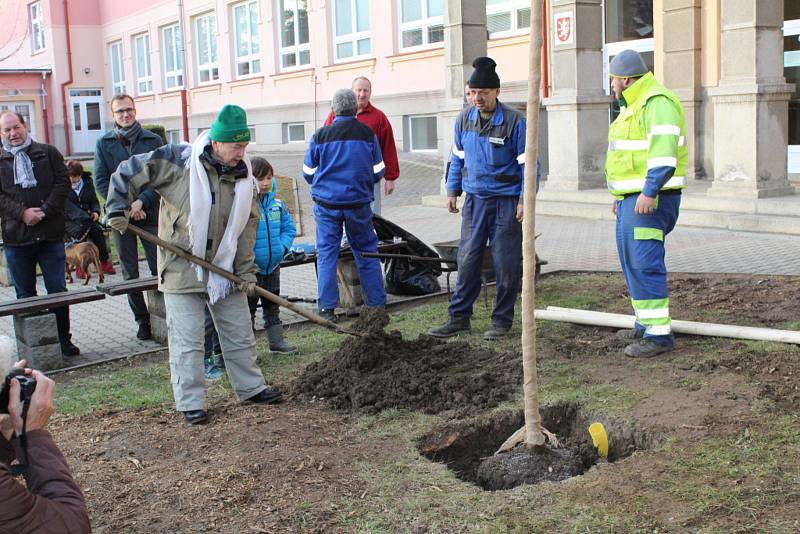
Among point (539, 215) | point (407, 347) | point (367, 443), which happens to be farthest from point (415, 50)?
point (367, 443)

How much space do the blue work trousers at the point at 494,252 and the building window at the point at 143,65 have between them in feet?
103

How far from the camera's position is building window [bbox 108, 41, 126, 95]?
127 feet

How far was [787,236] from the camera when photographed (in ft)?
35.3

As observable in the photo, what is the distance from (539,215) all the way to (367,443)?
9.72m

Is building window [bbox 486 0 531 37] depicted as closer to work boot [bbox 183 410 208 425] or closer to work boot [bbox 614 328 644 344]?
work boot [bbox 614 328 644 344]

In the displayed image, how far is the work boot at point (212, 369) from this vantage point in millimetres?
6423

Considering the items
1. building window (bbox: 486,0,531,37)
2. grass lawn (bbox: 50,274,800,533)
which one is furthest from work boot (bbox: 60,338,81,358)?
building window (bbox: 486,0,531,37)

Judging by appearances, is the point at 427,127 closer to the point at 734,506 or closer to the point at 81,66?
the point at 734,506

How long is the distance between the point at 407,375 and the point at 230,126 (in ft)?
6.10

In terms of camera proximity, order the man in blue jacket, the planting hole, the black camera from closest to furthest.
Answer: the black camera → the planting hole → the man in blue jacket

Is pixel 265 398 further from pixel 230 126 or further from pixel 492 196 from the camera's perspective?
pixel 492 196

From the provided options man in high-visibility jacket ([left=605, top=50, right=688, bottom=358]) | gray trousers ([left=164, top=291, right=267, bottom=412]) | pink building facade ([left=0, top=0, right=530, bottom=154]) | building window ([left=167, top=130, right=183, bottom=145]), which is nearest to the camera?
gray trousers ([left=164, top=291, right=267, bottom=412])

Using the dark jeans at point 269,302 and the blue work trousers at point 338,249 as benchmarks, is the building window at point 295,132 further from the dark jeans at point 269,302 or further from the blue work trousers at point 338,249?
the dark jeans at point 269,302

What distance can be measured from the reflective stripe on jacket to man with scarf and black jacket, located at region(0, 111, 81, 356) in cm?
423
